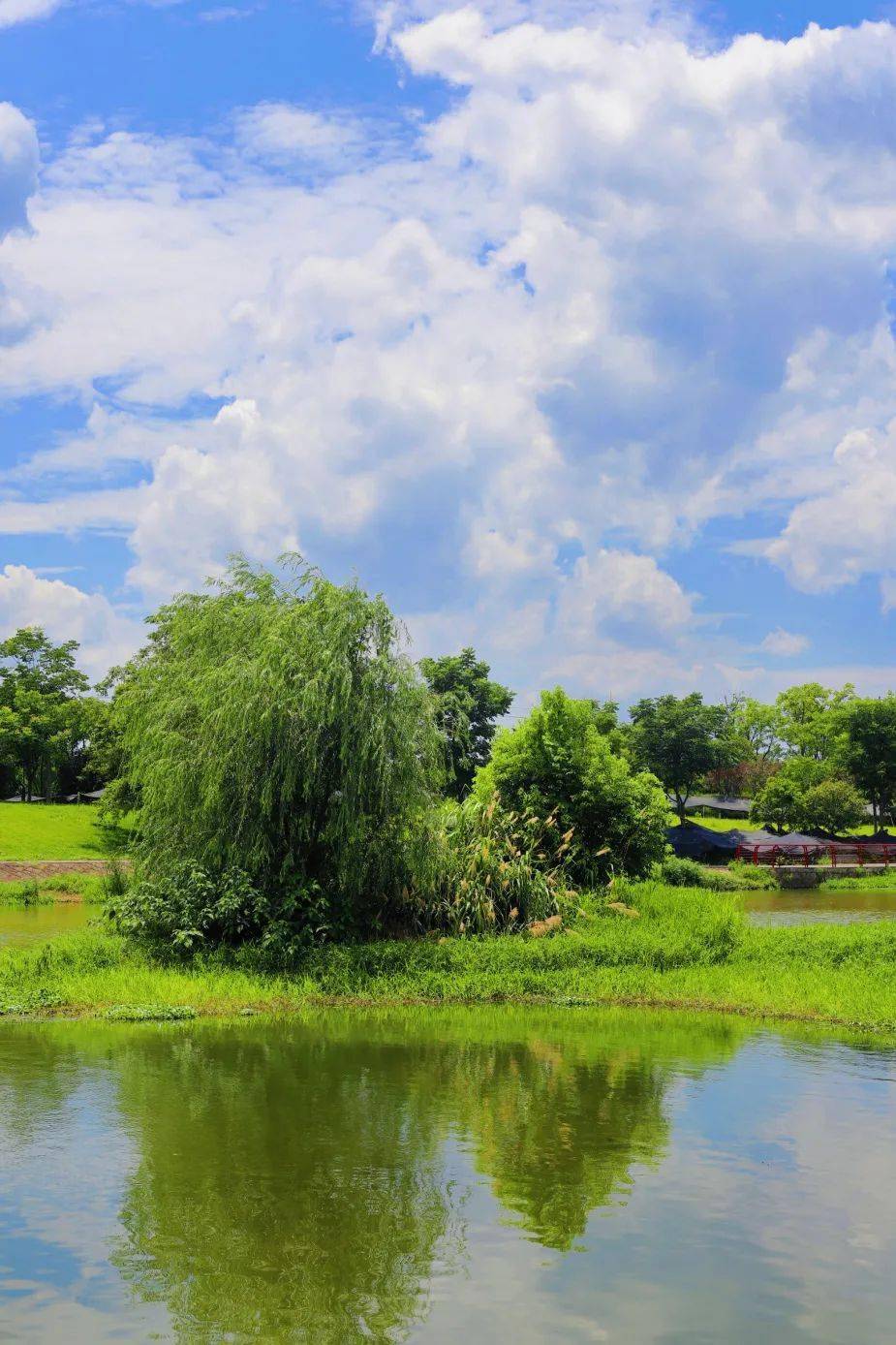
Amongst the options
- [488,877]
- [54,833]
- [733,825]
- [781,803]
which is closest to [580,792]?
[488,877]

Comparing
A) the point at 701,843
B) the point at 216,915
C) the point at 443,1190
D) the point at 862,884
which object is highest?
the point at 216,915

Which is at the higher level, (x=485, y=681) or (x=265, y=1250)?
(x=485, y=681)

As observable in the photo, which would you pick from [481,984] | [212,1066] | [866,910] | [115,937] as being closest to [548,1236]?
[212,1066]

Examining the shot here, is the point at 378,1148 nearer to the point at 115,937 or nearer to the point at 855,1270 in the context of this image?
the point at 855,1270

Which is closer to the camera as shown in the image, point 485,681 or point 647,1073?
point 647,1073

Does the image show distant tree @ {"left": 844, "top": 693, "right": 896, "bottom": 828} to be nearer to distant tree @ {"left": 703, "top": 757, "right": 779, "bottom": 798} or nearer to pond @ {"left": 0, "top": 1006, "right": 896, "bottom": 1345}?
distant tree @ {"left": 703, "top": 757, "right": 779, "bottom": 798}

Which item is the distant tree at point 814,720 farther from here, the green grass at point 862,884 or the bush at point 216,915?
the bush at point 216,915

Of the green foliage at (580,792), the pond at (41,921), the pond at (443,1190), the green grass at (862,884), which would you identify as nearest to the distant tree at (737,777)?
the green grass at (862,884)

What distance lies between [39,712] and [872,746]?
5344 cm

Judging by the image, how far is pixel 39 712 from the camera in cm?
7481

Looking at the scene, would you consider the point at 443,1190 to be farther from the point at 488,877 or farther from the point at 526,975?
the point at 488,877

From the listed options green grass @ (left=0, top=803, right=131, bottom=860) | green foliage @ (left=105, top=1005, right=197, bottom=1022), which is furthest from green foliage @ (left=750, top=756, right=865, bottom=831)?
green foliage @ (left=105, top=1005, right=197, bottom=1022)

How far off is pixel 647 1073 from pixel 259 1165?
567 cm

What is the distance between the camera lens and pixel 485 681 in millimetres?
79625
